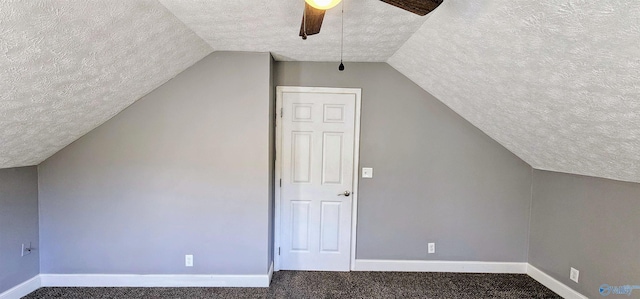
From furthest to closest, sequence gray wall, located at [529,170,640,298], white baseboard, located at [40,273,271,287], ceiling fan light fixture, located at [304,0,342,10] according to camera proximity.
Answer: white baseboard, located at [40,273,271,287] < gray wall, located at [529,170,640,298] < ceiling fan light fixture, located at [304,0,342,10]

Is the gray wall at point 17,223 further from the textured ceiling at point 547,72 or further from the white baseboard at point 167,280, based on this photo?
the textured ceiling at point 547,72

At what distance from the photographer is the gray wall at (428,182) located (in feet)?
9.95

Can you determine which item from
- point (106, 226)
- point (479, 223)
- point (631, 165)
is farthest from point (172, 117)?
point (631, 165)

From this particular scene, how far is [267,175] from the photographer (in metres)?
2.72

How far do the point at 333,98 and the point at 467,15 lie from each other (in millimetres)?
1534

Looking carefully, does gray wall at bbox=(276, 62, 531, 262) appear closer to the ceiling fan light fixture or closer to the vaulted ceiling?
the vaulted ceiling

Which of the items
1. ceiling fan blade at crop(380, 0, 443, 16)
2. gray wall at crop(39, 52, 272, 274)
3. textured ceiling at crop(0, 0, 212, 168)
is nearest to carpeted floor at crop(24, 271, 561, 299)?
gray wall at crop(39, 52, 272, 274)

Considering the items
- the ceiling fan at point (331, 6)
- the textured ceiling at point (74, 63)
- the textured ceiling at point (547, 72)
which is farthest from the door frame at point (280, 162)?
the ceiling fan at point (331, 6)

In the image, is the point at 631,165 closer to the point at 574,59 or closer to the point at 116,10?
the point at 574,59

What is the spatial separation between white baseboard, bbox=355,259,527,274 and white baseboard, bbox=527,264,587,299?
0.29 feet

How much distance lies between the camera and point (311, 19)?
1482 millimetres

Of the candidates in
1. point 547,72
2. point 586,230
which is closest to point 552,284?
point 586,230

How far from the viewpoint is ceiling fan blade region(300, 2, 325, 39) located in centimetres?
140

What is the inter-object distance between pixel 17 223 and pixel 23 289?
59cm
